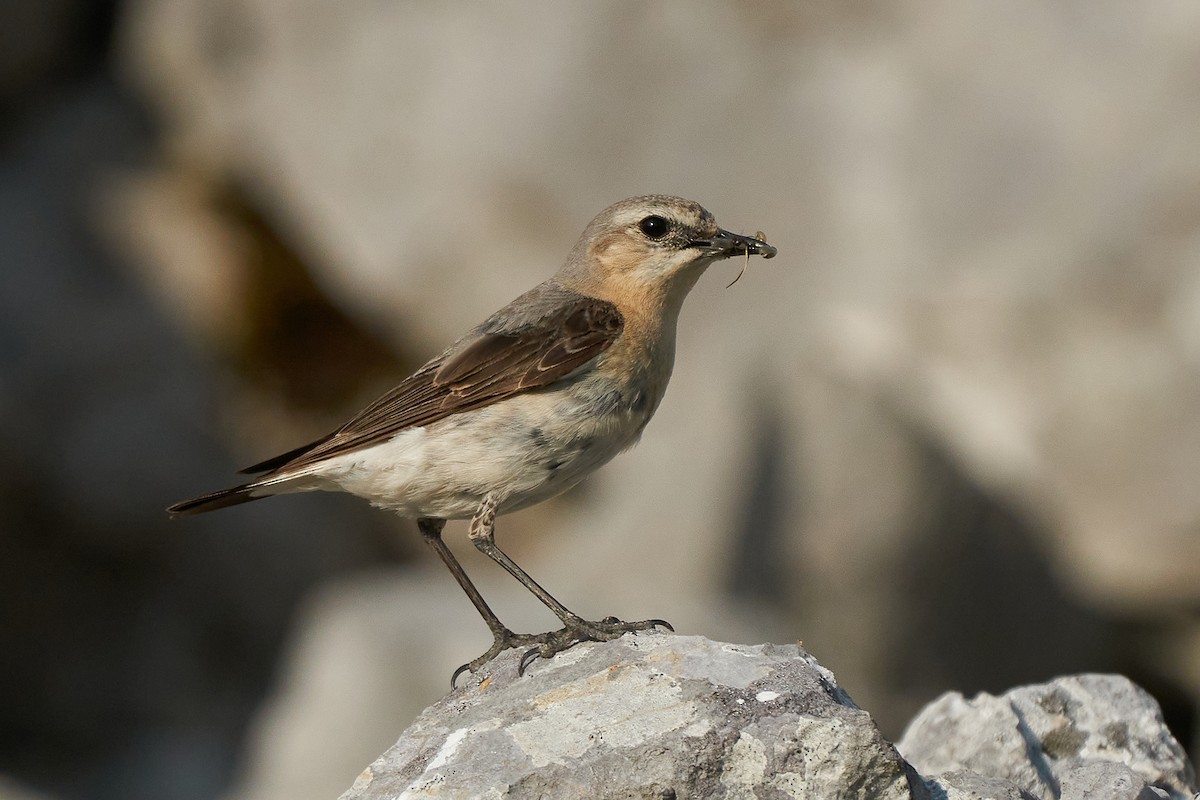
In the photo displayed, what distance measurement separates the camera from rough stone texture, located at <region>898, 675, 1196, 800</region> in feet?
18.6

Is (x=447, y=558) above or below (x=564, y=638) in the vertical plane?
above

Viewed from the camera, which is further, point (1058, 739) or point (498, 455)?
point (498, 455)

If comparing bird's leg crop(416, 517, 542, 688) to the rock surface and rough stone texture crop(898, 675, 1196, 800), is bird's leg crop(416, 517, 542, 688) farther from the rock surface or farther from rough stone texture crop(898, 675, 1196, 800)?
rough stone texture crop(898, 675, 1196, 800)

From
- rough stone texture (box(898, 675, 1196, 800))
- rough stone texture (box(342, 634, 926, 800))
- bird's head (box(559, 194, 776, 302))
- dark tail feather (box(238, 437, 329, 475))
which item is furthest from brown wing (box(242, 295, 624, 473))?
rough stone texture (box(898, 675, 1196, 800))

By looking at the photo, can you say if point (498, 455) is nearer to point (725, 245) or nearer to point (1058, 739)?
point (725, 245)

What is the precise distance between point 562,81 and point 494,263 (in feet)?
6.80

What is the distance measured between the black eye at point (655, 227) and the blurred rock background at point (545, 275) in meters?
4.66

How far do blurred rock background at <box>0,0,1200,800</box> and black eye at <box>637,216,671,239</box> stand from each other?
4.66 m

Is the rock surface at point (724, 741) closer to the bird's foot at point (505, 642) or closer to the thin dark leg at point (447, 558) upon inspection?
the bird's foot at point (505, 642)

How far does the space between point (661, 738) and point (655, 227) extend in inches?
124

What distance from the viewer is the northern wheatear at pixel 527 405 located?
658cm

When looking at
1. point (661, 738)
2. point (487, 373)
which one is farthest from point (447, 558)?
point (661, 738)

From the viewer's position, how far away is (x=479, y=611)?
6801mm

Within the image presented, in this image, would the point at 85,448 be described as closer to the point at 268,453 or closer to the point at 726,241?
the point at 268,453
